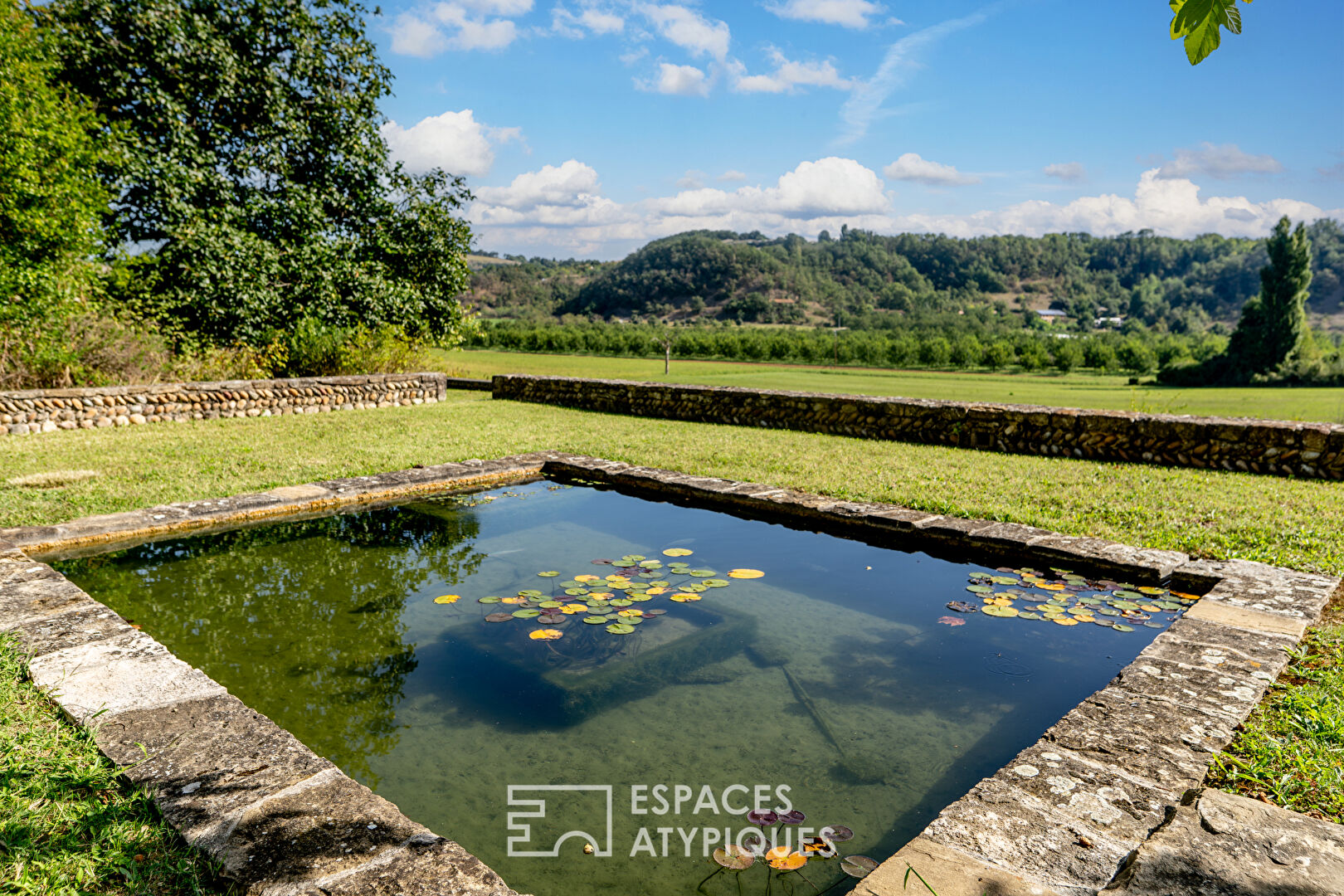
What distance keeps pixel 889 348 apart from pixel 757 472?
45.9 meters

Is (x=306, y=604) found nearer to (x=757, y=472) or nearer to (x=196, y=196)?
(x=757, y=472)

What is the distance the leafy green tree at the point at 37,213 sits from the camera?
9.43m

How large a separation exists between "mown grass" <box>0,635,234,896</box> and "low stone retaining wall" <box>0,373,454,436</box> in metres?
9.27

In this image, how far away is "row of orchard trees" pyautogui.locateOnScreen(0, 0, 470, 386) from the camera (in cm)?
997

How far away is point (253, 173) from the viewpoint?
13789 millimetres

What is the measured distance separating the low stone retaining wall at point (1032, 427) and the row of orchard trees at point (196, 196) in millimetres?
6721

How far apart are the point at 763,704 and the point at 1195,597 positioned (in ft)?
9.62

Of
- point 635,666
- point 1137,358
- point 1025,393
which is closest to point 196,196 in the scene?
point 635,666

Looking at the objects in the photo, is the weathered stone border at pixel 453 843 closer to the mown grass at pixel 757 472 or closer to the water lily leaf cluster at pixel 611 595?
the mown grass at pixel 757 472

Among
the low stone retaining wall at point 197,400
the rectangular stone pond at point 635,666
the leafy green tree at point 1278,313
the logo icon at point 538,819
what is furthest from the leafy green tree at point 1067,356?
the logo icon at point 538,819

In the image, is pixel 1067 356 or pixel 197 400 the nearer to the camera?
pixel 197 400

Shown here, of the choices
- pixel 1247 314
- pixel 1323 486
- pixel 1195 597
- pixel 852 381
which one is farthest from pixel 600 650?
pixel 1247 314

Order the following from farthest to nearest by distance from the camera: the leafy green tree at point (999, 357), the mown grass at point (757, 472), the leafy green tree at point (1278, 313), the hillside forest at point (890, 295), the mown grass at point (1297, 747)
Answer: the hillside forest at point (890, 295), the leafy green tree at point (999, 357), the leafy green tree at point (1278, 313), the mown grass at point (757, 472), the mown grass at point (1297, 747)

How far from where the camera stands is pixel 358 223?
603 inches
